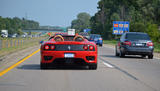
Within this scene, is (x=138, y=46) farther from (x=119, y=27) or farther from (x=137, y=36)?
(x=119, y=27)

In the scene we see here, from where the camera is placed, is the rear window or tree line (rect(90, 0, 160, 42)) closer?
the rear window

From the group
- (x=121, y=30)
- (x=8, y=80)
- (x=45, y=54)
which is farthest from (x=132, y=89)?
(x=121, y=30)

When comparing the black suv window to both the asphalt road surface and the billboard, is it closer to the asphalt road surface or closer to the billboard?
the asphalt road surface

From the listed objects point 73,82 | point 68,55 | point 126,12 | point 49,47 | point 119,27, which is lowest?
point 73,82

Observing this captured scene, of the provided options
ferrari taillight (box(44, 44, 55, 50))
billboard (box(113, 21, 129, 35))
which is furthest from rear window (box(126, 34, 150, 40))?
billboard (box(113, 21, 129, 35))

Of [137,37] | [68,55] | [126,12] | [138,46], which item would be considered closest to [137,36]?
[137,37]

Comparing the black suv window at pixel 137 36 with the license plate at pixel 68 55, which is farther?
the black suv window at pixel 137 36

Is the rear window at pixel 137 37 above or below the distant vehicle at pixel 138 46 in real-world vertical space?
above

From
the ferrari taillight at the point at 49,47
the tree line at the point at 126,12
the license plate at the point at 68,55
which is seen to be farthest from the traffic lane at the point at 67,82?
the tree line at the point at 126,12

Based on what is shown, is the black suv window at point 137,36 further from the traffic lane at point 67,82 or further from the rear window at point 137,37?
the traffic lane at point 67,82

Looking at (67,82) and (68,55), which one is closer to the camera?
(67,82)

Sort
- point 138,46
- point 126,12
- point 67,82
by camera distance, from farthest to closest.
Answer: point 126,12 → point 138,46 → point 67,82

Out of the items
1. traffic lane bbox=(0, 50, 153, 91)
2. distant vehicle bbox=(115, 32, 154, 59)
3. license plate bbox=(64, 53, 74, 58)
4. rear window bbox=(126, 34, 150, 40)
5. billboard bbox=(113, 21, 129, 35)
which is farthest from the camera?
billboard bbox=(113, 21, 129, 35)

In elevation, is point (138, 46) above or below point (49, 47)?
below
